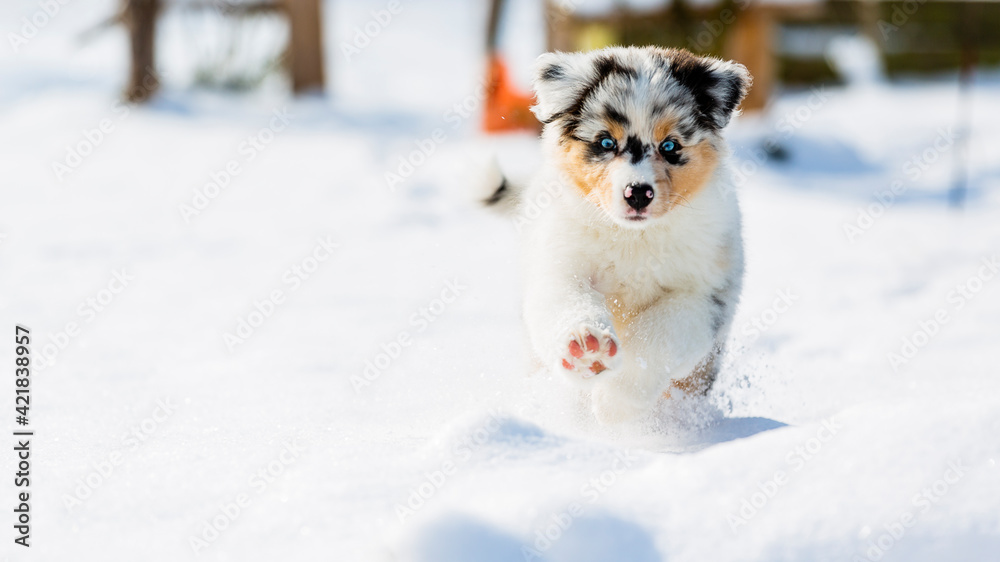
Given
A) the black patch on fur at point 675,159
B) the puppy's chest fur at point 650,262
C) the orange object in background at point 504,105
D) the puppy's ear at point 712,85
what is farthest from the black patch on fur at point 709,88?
the orange object in background at point 504,105

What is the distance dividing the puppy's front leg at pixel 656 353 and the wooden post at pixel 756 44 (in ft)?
28.1

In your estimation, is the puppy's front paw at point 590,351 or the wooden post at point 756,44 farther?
the wooden post at point 756,44

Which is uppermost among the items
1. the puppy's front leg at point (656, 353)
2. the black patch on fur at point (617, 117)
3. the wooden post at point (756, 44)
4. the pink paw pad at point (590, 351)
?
the black patch on fur at point (617, 117)

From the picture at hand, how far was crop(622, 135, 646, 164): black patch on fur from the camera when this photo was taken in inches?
108

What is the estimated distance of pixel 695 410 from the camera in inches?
115

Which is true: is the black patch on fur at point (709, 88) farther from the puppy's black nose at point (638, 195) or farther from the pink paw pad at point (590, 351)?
the pink paw pad at point (590, 351)

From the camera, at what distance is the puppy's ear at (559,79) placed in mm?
2934

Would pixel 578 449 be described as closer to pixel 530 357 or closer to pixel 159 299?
pixel 530 357

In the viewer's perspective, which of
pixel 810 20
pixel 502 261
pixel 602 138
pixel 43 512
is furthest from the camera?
pixel 810 20

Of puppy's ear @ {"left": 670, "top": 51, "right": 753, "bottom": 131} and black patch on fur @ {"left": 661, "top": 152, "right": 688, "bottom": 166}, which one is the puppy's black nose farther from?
puppy's ear @ {"left": 670, "top": 51, "right": 753, "bottom": 131}

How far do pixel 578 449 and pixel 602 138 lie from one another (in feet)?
3.56

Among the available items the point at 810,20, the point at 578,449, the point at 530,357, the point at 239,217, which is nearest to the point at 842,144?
the point at 810,20

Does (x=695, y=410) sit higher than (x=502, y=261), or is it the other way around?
(x=695, y=410)

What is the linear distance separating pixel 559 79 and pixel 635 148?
392 millimetres
